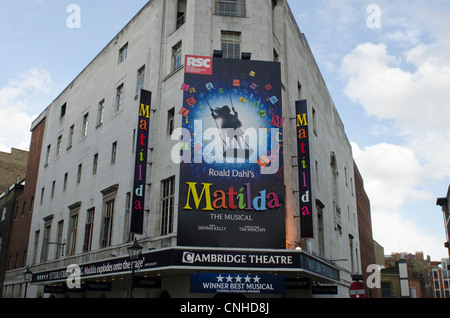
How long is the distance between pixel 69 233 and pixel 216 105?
17.4m

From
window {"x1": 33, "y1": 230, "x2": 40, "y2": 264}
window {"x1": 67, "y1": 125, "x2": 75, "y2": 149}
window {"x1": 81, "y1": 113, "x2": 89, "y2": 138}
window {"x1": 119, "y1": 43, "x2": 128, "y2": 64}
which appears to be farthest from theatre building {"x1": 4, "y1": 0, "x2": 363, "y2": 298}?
window {"x1": 33, "y1": 230, "x2": 40, "y2": 264}

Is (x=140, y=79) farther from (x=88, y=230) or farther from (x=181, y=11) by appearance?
(x=88, y=230)

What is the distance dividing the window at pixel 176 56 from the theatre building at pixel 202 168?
89 mm

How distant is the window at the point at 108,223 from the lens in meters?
26.8

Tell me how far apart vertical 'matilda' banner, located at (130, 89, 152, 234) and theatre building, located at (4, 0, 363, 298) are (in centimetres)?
6

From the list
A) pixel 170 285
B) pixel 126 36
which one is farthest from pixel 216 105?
pixel 126 36

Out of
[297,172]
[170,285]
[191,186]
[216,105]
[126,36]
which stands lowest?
[170,285]

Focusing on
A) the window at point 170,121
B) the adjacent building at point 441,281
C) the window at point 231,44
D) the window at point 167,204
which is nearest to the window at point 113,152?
the window at point 170,121

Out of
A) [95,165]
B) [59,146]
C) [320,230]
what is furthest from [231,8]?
[59,146]

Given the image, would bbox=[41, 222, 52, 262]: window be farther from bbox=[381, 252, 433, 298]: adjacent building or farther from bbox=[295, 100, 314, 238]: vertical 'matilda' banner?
bbox=[381, 252, 433, 298]: adjacent building

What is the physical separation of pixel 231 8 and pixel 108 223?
15066mm

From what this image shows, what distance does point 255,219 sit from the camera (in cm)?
2011

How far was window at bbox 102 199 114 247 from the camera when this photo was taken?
26828 mm

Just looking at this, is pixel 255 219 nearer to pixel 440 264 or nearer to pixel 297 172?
pixel 297 172
